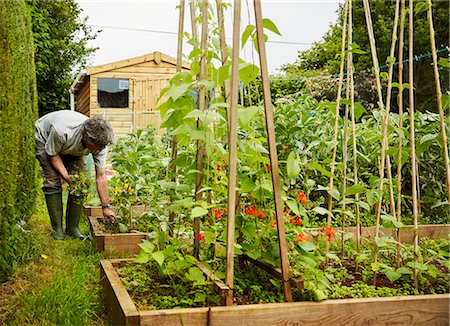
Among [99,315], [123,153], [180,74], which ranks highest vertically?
A: [180,74]

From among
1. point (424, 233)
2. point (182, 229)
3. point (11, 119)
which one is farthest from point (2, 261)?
point (424, 233)

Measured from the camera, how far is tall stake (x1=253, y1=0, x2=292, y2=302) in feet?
6.11

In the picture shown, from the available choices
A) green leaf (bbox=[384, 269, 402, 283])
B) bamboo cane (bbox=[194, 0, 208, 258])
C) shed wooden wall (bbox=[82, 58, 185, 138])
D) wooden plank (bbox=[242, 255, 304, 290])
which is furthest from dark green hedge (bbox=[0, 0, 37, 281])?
shed wooden wall (bbox=[82, 58, 185, 138])

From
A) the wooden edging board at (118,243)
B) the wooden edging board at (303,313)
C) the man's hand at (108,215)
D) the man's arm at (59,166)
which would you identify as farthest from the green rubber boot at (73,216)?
the wooden edging board at (303,313)

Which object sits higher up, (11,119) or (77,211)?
(11,119)

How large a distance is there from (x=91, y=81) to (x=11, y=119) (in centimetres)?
1226

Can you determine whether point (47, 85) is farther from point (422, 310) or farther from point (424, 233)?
point (422, 310)

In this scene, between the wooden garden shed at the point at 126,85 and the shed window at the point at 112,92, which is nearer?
the wooden garden shed at the point at 126,85

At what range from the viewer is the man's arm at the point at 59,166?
4262 mm

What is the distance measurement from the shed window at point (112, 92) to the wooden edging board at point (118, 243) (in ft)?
39.0

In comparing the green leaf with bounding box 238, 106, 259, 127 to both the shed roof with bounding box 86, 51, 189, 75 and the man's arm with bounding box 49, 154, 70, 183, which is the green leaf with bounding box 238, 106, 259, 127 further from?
the shed roof with bounding box 86, 51, 189, 75

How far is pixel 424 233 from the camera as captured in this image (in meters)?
3.59

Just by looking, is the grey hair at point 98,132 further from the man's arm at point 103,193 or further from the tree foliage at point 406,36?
the tree foliage at point 406,36

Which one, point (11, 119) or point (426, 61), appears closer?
point (11, 119)
